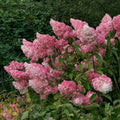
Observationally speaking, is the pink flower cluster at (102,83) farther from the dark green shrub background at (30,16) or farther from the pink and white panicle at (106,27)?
the dark green shrub background at (30,16)

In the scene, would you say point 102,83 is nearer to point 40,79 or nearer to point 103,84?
point 103,84

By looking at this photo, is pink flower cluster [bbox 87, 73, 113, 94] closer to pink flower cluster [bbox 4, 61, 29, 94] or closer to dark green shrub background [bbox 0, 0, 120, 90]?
pink flower cluster [bbox 4, 61, 29, 94]

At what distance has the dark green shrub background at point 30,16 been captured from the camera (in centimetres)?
529

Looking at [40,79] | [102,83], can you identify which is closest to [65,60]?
[40,79]

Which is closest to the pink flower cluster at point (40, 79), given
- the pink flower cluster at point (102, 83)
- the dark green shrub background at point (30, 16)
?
the pink flower cluster at point (102, 83)

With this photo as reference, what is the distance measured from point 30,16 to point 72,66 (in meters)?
3.40

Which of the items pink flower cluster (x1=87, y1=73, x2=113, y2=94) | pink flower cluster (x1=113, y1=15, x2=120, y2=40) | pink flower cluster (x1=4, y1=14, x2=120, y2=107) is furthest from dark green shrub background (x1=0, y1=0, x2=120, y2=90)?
pink flower cluster (x1=87, y1=73, x2=113, y2=94)

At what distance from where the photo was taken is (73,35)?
2406 mm

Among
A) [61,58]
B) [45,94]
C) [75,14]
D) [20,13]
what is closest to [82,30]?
[61,58]

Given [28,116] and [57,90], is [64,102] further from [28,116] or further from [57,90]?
[28,116]

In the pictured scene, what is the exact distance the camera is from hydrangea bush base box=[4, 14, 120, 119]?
6.97 feet

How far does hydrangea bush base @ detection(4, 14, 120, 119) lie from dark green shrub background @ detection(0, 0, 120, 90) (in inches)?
104

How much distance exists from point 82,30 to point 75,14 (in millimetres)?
4184

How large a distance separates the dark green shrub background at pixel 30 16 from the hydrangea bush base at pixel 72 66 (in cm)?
265
